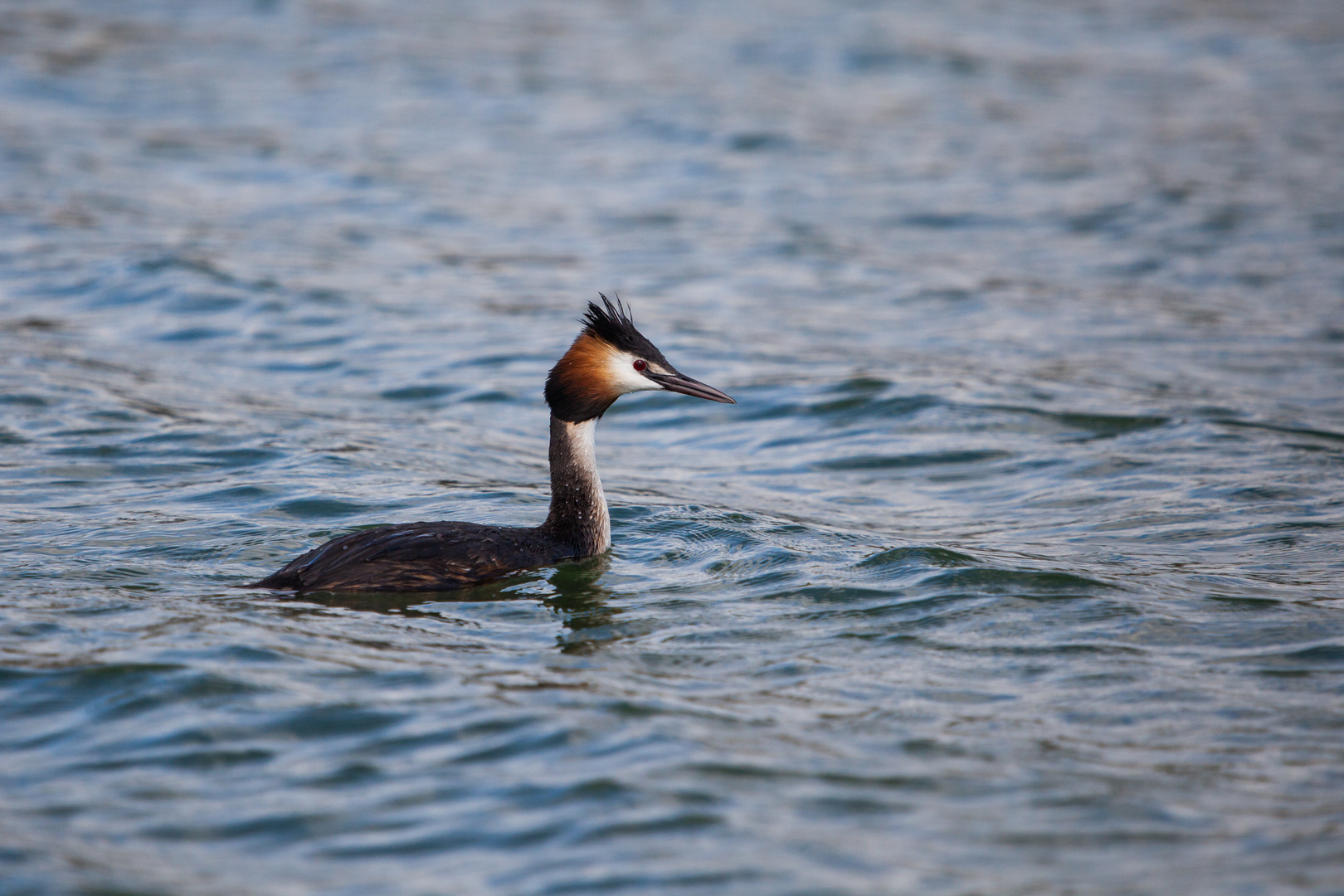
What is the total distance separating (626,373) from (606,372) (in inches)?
4.6

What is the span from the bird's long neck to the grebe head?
0.33 feet

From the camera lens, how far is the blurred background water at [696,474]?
527 centimetres

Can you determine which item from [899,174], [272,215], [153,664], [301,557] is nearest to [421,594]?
[301,557]

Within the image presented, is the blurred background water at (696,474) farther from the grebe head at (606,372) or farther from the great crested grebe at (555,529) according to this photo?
the grebe head at (606,372)

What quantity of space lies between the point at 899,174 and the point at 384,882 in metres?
16.1

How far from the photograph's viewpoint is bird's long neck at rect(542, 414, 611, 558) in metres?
8.02

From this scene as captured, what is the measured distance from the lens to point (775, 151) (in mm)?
20578

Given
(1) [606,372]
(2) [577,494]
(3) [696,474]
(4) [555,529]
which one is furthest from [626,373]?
(3) [696,474]

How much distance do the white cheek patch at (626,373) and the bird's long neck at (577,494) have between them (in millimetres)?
303

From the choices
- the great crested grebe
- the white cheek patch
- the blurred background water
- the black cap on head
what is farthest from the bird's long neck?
the black cap on head

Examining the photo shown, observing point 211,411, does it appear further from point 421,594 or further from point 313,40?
point 313,40

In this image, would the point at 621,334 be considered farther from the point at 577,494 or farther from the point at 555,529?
the point at 555,529

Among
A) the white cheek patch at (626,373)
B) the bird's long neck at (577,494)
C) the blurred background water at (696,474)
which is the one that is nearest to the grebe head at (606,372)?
the white cheek patch at (626,373)

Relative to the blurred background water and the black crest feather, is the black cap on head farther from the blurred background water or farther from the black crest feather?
the blurred background water
